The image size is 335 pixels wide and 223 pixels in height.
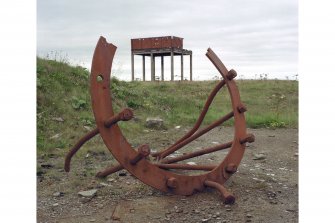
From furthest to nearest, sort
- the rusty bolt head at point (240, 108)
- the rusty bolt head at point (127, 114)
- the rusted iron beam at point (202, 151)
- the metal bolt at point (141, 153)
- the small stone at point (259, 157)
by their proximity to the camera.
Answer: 1. the small stone at point (259, 157)
2. the rusted iron beam at point (202, 151)
3. the rusty bolt head at point (240, 108)
4. the metal bolt at point (141, 153)
5. the rusty bolt head at point (127, 114)

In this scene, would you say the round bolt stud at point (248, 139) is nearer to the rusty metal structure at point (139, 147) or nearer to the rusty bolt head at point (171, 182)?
the rusty metal structure at point (139, 147)

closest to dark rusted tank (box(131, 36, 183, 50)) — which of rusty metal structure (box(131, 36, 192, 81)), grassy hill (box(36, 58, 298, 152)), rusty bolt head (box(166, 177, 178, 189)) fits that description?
rusty metal structure (box(131, 36, 192, 81))

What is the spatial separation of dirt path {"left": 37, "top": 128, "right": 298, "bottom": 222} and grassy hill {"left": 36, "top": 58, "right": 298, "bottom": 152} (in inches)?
57.7

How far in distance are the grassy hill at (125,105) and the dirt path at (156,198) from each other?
1466 millimetres

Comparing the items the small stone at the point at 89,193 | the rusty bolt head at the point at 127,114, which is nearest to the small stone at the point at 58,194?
the small stone at the point at 89,193

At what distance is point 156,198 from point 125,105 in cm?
493

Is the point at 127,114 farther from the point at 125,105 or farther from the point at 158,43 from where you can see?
the point at 158,43

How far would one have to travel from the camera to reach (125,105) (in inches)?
320

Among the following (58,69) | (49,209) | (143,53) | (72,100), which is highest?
(143,53)

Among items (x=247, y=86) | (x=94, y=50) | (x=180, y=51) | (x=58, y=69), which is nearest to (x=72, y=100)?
(x=58, y=69)

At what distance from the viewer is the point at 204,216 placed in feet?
10.0

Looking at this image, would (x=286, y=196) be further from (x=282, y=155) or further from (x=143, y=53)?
(x=143, y=53)

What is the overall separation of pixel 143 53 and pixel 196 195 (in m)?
14.1

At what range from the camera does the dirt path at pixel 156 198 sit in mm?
3059
